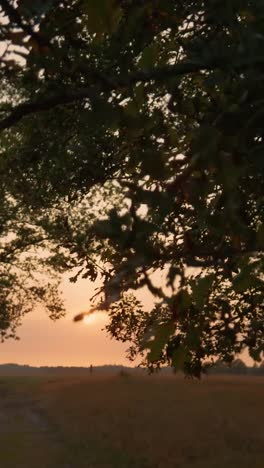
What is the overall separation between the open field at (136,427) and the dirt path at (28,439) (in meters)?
0.03

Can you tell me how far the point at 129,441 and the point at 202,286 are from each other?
2499 cm

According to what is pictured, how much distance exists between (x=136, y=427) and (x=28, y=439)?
507cm

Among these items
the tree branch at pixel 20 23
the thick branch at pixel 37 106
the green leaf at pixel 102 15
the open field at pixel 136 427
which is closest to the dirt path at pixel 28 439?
the open field at pixel 136 427

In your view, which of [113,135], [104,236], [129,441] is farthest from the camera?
[129,441]

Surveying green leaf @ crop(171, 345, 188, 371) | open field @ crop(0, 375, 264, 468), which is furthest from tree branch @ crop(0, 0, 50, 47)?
open field @ crop(0, 375, 264, 468)

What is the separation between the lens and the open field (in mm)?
23891

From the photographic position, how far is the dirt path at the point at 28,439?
2286 cm

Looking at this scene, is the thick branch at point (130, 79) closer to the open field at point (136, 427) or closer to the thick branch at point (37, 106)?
the thick branch at point (37, 106)

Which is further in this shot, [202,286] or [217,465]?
[217,465]

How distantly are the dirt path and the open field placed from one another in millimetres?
30

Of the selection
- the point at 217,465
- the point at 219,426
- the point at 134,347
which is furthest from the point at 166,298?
the point at 219,426

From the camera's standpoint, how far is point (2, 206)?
3422cm

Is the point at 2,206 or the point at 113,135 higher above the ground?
the point at 2,206

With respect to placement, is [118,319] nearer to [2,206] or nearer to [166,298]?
[166,298]
